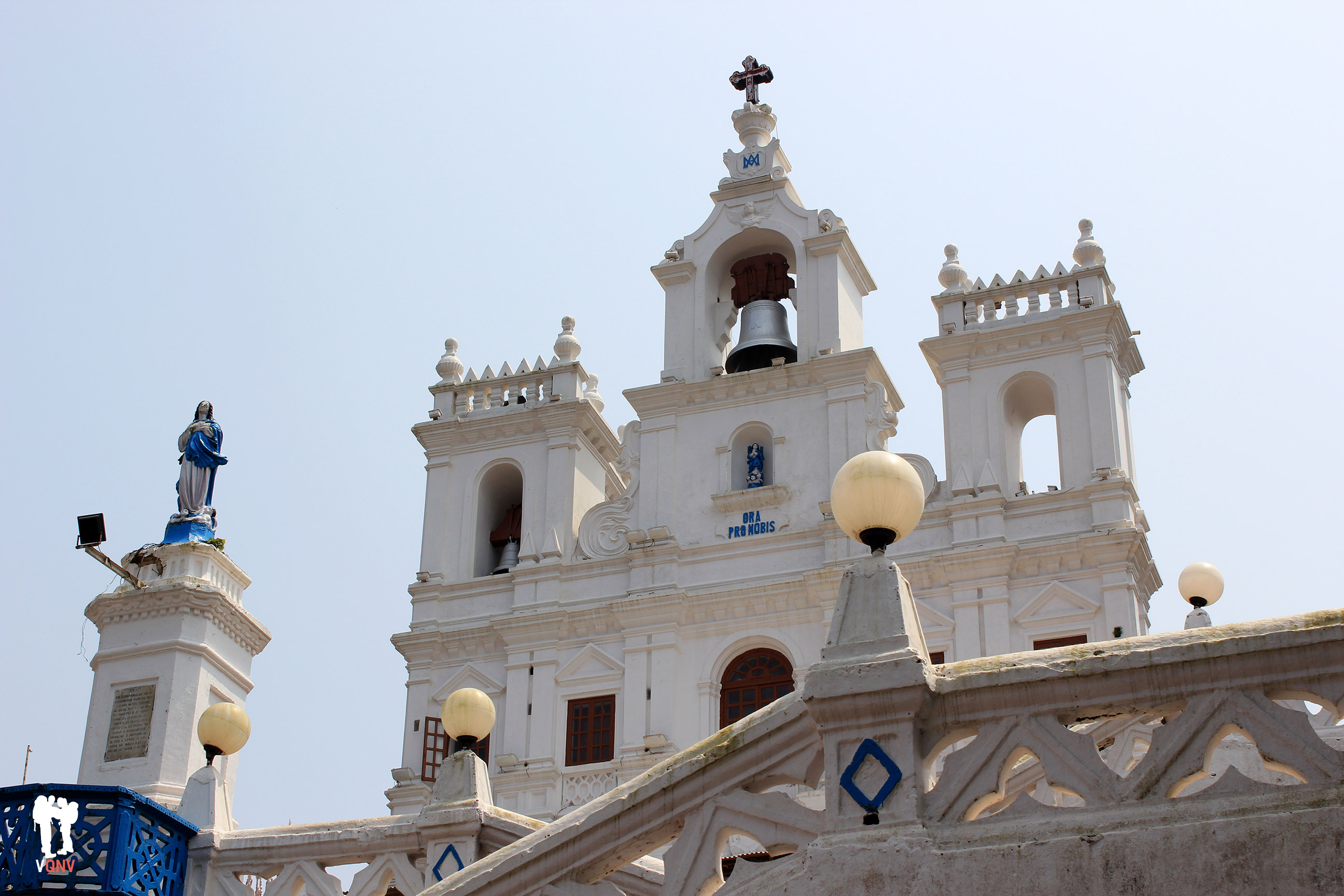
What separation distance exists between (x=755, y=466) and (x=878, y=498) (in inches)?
807

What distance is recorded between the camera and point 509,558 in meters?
31.5

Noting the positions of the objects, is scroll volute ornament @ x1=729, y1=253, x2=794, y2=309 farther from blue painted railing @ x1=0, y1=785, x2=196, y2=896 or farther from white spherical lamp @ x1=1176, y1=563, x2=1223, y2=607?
blue painted railing @ x1=0, y1=785, x2=196, y2=896

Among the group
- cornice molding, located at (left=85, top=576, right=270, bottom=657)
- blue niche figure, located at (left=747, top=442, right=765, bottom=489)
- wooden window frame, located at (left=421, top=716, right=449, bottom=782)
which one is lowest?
wooden window frame, located at (left=421, top=716, right=449, bottom=782)

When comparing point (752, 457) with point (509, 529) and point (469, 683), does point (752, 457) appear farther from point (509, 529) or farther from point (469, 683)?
point (469, 683)

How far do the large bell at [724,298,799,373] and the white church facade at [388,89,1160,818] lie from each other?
52 mm

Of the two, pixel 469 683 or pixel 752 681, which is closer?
pixel 752 681

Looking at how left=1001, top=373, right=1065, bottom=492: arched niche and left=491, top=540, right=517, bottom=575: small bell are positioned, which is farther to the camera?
left=491, top=540, right=517, bottom=575: small bell

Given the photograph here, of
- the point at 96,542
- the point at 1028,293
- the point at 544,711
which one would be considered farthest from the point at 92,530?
the point at 1028,293

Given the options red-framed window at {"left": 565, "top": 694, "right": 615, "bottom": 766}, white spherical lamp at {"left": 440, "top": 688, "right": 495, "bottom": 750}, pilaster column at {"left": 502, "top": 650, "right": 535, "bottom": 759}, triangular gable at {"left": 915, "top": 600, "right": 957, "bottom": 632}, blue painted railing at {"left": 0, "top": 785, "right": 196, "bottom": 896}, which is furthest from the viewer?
pilaster column at {"left": 502, "top": 650, "right": 535, "bottom": 759}

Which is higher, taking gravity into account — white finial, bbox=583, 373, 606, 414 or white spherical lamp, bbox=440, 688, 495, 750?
white finial, bbox=583, 373, 606, 414

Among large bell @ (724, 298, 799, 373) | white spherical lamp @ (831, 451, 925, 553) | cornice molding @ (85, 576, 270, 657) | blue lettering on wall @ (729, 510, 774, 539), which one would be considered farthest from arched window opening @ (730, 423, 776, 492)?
white spherical lamp @ (831, 451, 925, 553)

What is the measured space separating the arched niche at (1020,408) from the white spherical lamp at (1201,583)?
1085 centimetres

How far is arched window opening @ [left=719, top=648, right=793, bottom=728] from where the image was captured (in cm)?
2734

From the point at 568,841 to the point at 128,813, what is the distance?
404cm
